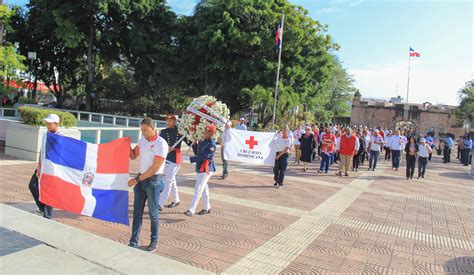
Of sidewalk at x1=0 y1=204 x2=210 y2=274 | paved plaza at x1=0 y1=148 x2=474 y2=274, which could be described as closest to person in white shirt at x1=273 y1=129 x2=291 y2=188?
paved plaza at x1=0 y1=148 x2=474 y2=274

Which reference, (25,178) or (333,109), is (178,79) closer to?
(25,178)

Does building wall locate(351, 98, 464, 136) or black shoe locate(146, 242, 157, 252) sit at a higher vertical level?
building wall locate(351, 98, 464, 136)

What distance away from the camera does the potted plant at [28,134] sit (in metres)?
11.0

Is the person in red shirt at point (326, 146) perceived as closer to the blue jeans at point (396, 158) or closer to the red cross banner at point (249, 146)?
the red cross banner at point (249, 146)

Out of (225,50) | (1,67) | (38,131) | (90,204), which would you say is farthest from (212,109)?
(225,50)

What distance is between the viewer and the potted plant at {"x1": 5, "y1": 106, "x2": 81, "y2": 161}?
36.2 feet

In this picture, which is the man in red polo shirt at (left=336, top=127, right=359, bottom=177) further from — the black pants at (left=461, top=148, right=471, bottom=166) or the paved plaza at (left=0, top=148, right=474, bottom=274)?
the black pants at (left=461, top=148, right=471, bottom=166)

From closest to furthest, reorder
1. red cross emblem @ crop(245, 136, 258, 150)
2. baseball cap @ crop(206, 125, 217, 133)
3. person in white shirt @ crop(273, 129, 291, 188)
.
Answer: baseball cap @ crop(206, 125, 217, 133) < person in white shirt @ crop(273, 129, 291, 188) < red cross emblem @ crop(245, 136, 258, 150)

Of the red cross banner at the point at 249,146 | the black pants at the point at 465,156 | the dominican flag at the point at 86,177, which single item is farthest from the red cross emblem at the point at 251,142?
the black pants at the point at 465,156

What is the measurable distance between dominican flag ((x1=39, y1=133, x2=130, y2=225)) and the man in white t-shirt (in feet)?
1.15

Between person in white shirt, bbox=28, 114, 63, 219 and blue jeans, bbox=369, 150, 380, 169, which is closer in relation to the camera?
person in white shirt, bbox=28, 114, 63, 219

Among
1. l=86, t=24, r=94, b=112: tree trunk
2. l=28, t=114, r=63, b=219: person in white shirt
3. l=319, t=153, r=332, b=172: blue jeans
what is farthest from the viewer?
l=86, t=24, r=94, b=112: tree trunk

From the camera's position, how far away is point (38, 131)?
35.9 ft

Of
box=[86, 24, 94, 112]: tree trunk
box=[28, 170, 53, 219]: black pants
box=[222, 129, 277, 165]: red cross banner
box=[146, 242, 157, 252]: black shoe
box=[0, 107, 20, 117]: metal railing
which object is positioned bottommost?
box=[146, 242, 157, 252]: black shoe
